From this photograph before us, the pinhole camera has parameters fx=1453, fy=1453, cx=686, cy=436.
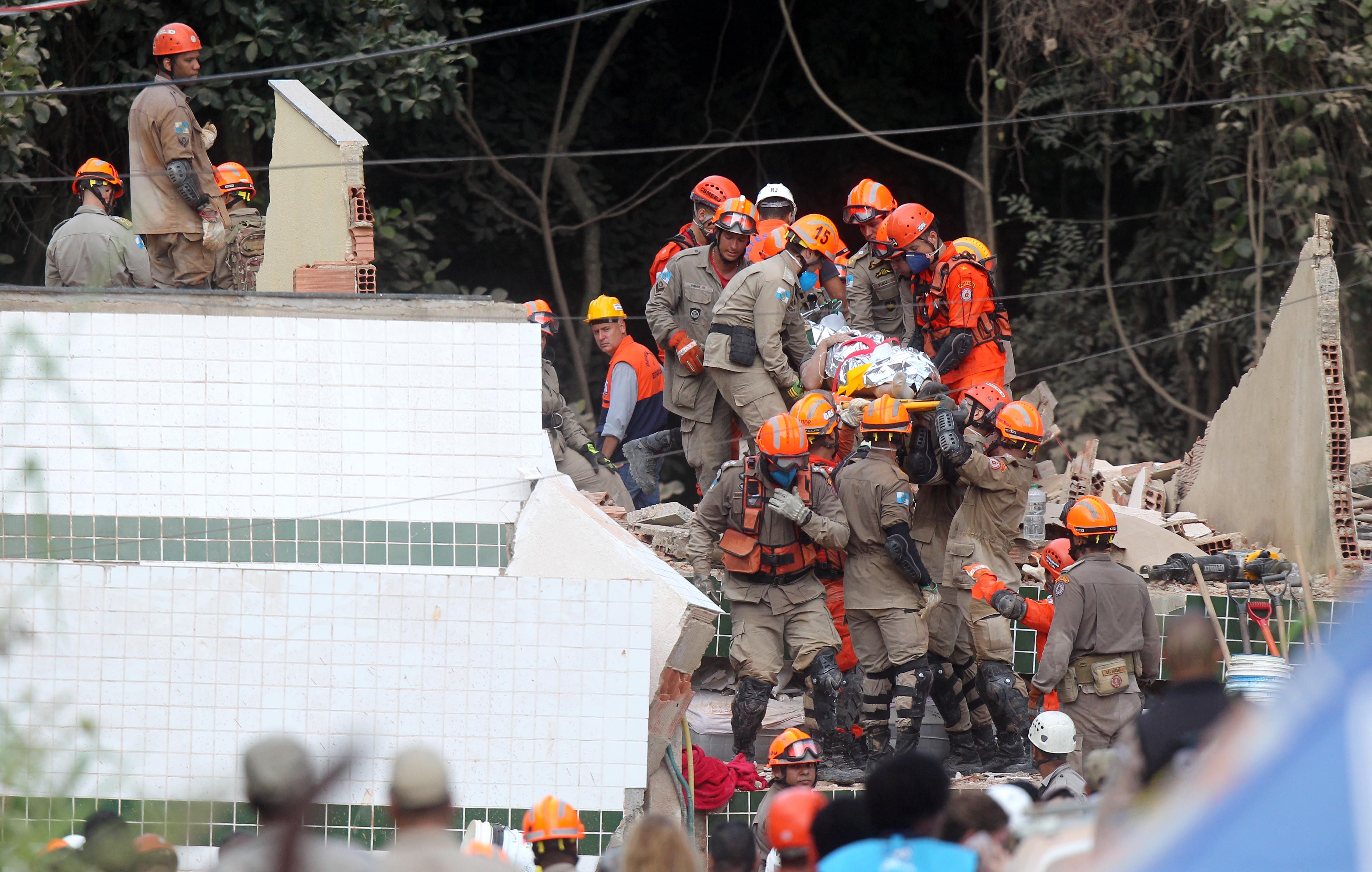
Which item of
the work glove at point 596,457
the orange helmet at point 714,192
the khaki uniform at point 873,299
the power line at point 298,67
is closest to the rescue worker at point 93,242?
the power line at point 298,67

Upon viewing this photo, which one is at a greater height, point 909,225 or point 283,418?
point 909,225

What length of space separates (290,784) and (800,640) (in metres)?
4.69

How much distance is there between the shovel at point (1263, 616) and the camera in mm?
7801

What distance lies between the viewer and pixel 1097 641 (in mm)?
6980

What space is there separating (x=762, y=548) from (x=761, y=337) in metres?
1.89

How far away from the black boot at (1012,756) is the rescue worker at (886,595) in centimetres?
48

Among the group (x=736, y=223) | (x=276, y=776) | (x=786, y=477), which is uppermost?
(x=736, y=223)

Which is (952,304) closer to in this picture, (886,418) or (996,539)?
(886,418)

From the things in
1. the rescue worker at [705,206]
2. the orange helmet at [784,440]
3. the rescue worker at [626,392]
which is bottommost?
the orange helmet at [784,440]

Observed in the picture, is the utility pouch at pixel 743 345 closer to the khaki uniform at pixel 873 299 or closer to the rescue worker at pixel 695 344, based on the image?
the rescue worker at pixel 695 344

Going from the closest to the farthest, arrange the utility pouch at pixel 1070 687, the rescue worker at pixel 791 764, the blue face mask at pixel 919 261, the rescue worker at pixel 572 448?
the rescue worker at pixel 791 764, the utility pouch at pixel 1070 687, the blue face mask at pixel 919 261, the rescue worker at pixel 572 448

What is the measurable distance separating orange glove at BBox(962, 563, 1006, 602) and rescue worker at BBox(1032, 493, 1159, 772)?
1.07 feet

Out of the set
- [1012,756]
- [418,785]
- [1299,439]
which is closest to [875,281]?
[1299,439]

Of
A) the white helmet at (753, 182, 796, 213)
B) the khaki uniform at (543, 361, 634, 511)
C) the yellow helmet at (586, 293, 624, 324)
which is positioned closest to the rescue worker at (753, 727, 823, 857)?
the khaki uniform at (543, 361, 634, 511)
